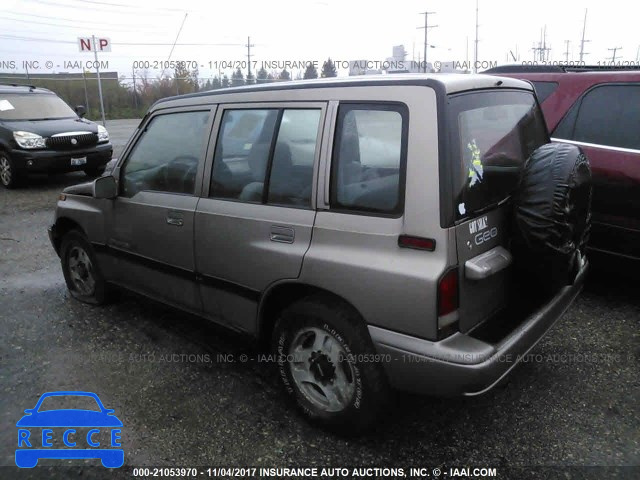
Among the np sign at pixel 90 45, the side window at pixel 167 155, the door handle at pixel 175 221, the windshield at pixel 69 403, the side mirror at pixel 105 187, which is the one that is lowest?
the windshield at pixel 69 403

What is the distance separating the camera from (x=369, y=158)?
2473 millimetres

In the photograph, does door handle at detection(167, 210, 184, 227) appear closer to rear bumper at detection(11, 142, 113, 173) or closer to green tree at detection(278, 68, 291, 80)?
rear bumper at detection(11, 142, 113, 173)

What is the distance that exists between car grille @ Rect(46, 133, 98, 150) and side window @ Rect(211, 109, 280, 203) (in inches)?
306

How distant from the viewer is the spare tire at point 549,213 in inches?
94.9

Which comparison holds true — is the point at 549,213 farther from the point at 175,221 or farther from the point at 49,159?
the point at 49,159

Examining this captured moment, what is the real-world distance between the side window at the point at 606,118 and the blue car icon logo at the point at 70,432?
4038mm

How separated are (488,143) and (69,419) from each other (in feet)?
8.79

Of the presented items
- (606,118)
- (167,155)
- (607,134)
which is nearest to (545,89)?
(606,118)

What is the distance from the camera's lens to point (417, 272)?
2205 millimetres

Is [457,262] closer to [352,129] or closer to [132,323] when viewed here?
[352,129]

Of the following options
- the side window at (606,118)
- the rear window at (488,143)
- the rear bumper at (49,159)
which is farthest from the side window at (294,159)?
the rear bumper at (49,159)

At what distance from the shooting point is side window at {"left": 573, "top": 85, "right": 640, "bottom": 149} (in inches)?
159

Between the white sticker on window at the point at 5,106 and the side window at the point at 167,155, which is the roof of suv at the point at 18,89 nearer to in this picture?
the white sticker on window at the point at 5,106

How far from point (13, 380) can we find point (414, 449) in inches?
98.0
